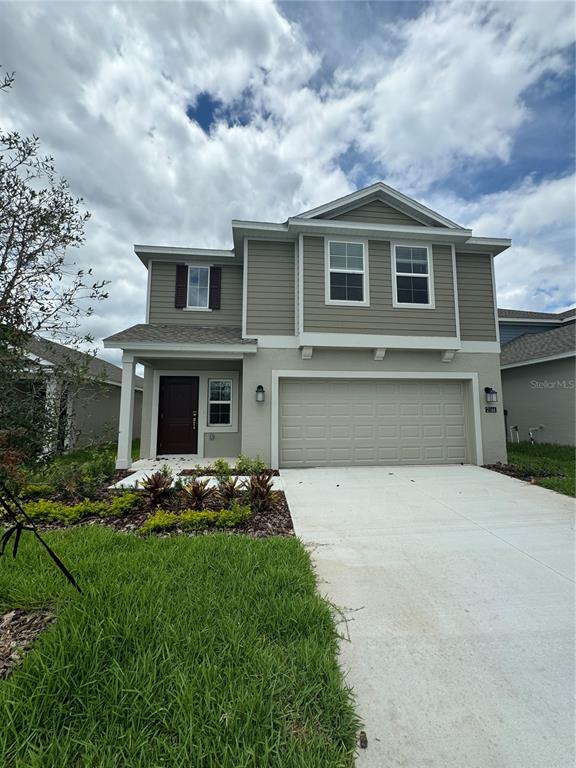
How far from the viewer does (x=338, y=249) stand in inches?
311

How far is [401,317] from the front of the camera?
7879 millimetres

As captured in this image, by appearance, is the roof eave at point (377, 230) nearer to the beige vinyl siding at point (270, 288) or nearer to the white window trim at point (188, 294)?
the beige vinyl siding at point (270, 288)

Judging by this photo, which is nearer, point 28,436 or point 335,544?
point 28,436

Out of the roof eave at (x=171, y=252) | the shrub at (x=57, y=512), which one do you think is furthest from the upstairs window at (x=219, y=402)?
the shrub at (x=57, y=512)

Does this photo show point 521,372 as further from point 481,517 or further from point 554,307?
point 481,517

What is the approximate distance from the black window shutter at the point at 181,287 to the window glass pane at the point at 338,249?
409cm

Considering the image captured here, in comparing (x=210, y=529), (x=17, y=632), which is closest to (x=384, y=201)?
(x=210, y=529)

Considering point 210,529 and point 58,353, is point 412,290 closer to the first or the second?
point 210,529

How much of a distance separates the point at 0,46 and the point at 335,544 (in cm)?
559

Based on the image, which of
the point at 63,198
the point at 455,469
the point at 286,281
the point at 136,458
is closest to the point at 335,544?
the point at 63,198

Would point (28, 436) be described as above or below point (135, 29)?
below

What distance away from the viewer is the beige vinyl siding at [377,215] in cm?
803

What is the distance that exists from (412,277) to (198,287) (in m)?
5.66

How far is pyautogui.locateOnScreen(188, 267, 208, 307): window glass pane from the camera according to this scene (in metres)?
9.24
